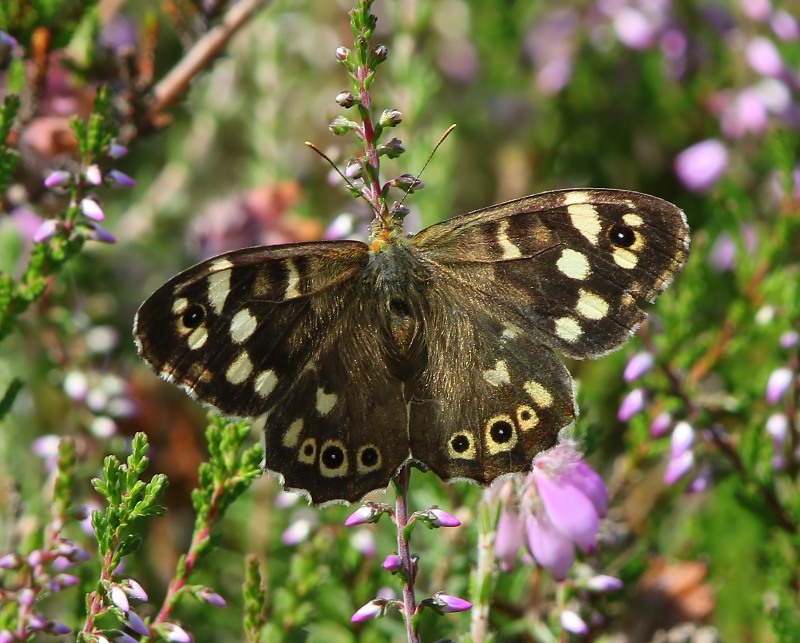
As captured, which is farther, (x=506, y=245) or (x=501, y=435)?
(x=506, y=245)

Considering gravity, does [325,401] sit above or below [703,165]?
below

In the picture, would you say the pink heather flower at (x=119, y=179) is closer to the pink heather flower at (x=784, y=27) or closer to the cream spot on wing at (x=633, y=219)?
the cream spot on wing at (x=633, y=219)

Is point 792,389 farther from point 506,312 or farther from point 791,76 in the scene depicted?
point 791,76

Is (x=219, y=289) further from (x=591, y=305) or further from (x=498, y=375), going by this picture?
(x=591, y=305)

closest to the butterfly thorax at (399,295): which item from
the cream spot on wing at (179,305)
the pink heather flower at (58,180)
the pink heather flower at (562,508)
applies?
the pink heather flower at (562,508)

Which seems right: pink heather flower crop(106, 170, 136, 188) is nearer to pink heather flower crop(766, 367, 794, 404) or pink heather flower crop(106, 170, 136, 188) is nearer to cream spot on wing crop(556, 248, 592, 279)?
cream spot on wing crop(556, 248, 592, 279)

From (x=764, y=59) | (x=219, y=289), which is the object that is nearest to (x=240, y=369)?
(x=219, y=289)

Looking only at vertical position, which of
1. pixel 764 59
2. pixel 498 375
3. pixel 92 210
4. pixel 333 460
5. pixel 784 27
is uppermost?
pixel 784 27
